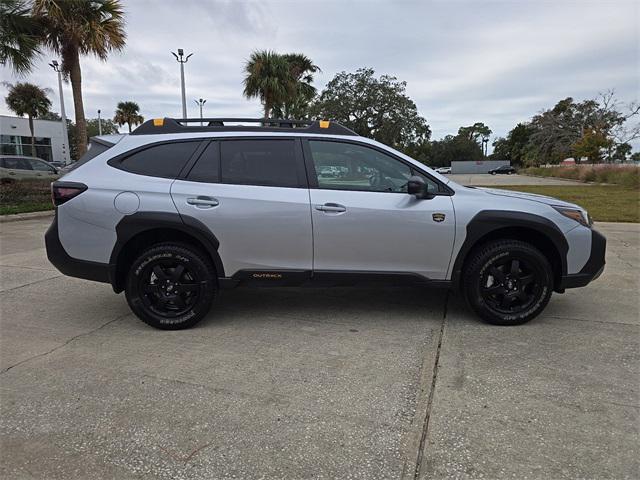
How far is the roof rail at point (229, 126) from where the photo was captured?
413cm

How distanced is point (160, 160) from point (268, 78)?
22.1m

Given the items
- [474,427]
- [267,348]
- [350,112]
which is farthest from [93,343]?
[350,112]

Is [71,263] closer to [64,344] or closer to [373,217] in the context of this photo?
[64,344]

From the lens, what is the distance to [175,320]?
3.99 m

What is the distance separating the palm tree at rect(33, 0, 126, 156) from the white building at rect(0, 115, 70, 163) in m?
32.9

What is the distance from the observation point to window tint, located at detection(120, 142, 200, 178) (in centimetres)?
398

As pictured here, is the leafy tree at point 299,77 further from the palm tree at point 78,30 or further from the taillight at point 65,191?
the taillight at point 65,191

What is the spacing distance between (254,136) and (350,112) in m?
Answer: 47.6

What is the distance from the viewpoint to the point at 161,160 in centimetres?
401

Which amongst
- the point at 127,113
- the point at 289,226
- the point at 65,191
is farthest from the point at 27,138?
the point at 289,226

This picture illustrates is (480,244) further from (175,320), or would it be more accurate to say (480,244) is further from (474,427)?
(175,320)

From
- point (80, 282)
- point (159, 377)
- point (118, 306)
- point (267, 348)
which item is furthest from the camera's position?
point (80, 282)

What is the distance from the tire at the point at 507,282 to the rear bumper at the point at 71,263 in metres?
3.13

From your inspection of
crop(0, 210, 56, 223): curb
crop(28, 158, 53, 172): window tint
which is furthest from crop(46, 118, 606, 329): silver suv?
crop(28, 158, 53, 172): window tint
